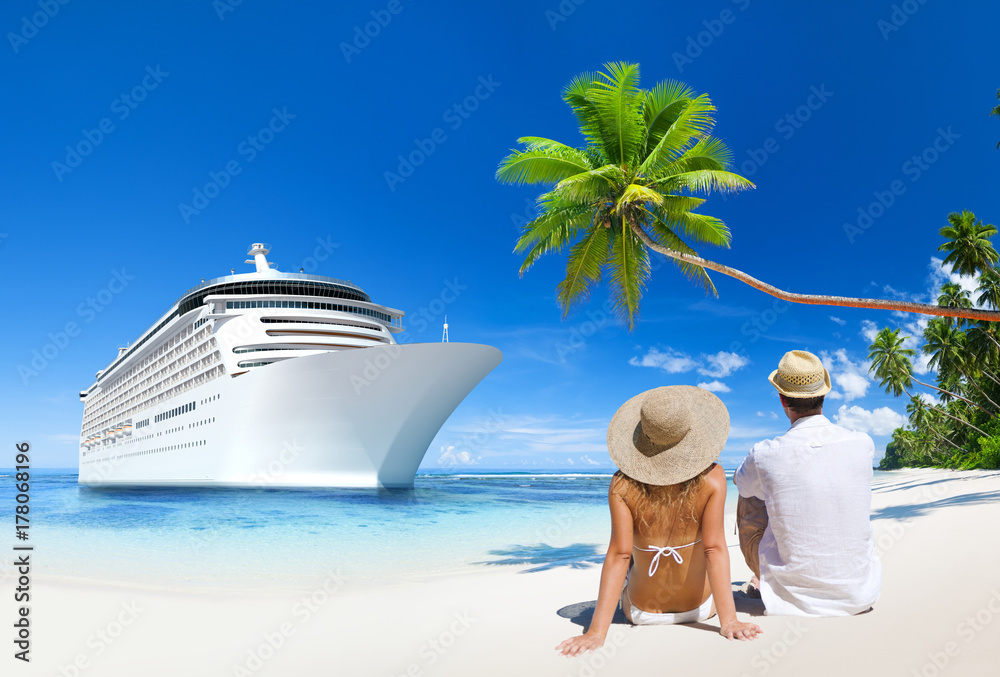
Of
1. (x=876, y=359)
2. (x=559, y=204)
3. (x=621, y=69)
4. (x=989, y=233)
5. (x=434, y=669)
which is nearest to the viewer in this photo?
(x=434, y=669)

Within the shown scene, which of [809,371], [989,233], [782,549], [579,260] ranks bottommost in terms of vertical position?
[782,549]

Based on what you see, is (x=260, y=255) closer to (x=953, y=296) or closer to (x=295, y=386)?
(x=295, y=386)

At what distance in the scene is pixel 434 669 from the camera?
9.96 ft

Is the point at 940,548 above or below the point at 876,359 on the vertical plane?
below

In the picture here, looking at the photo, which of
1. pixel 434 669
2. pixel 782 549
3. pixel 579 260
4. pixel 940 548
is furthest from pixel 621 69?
pixel 434 669

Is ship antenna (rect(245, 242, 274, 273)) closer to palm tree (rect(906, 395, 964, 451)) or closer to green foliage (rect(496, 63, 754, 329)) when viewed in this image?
green foliage (rect(496, 63, 754, 329))

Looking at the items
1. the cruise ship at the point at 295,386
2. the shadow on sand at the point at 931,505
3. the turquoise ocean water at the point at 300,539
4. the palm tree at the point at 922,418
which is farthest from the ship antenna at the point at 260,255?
the palm tree at the point at 922,418

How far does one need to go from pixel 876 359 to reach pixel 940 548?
48.5 metres

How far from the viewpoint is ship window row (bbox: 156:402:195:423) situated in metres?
27.3

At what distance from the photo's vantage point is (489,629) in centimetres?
375

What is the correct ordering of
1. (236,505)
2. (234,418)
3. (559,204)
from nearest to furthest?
(559,204) < (236,505) < (234,418)

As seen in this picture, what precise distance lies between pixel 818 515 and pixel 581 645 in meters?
1.29

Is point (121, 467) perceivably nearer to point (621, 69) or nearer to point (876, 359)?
point (621, 69)

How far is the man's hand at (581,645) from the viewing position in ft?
8.64
